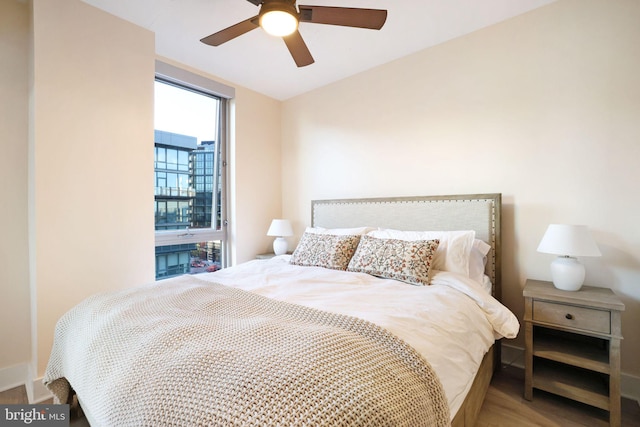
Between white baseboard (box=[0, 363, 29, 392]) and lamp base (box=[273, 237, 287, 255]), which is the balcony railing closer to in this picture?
lamp base (box=[273, 237, 287, 255])

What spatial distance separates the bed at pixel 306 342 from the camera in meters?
0.74

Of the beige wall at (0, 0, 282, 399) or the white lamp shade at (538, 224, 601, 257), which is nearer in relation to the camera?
the white lamp shade at (538, 224, 601, 257)

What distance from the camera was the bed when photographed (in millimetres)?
737

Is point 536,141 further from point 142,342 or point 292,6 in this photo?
point 142,342

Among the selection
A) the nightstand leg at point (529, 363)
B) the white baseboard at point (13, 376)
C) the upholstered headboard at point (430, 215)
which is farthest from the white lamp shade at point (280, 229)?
the nightstand leg at point (529, 363)

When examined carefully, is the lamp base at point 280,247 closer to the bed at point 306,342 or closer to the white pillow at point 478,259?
the bed at point 306,342

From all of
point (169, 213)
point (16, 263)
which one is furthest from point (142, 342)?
point (169, 213)

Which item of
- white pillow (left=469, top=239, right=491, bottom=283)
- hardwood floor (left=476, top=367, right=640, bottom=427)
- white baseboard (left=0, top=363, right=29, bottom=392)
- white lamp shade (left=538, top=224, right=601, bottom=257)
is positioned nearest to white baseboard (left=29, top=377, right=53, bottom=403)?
white baseboard (left=0, top=363, right=29, bottom=392)

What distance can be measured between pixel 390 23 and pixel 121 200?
264 cm

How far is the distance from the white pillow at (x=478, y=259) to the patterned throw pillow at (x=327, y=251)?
2.92 ft

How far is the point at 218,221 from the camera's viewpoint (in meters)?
3.44

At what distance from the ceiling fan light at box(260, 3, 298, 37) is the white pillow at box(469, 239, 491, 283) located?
6.39ft

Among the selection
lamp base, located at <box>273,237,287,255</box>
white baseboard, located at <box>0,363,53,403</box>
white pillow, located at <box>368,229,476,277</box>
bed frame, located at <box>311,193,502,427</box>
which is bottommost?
white baseboard, located at <box>0,363,53,403</box>

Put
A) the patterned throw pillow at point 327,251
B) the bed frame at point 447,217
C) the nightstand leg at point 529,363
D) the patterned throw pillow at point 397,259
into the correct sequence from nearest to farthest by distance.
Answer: the nightstand leg at point 529,363 → the patterned throw pillow at point 397,259 → the bed frame at point 447,217 → the patterned throw pillow at point 327,251
